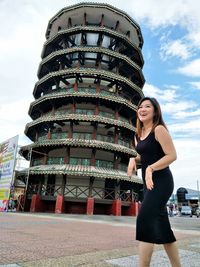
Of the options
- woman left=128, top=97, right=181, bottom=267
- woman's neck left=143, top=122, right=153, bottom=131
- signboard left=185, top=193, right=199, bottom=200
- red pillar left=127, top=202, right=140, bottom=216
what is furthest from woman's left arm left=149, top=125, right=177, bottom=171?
signboard left=185, top=193, right=199, bottom=200

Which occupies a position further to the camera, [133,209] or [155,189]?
[133,209]

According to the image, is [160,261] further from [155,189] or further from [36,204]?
[36,204]

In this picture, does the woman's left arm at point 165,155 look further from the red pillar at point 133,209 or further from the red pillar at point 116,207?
the red pillar at point 133,209

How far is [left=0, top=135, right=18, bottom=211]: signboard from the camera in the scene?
75.1 feet

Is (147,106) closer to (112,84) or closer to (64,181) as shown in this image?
(64,181)

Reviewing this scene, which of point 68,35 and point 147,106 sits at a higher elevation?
point 68,35

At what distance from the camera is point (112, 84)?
28.9 metres

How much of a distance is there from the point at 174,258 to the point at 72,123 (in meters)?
22.9

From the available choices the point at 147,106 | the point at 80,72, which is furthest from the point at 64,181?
the point at 147,106

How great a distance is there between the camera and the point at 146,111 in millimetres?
2855

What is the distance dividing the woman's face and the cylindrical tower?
19.4 meters

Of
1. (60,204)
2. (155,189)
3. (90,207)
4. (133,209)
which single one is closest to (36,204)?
(60,204)

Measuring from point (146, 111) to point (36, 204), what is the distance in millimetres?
22407

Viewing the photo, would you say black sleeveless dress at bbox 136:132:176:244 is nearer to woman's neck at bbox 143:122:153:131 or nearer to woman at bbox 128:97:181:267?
woman at bbox 128:97:181:267
